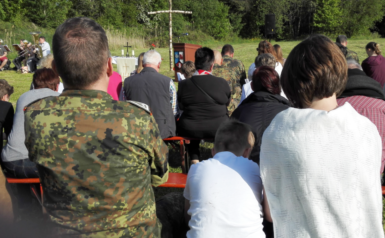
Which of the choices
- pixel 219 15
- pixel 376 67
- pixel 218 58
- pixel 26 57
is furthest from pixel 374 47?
pixel 219 15

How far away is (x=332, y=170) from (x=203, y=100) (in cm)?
285

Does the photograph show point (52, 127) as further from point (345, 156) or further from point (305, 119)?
point (345, 156)

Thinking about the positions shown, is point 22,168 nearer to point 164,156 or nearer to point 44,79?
point 44,79

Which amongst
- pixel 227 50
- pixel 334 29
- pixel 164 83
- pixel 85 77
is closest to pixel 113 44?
pixel 227 50

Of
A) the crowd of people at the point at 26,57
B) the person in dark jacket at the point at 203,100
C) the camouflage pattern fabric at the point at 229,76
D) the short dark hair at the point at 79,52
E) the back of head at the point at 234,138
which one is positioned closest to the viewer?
the short dark hair at the point at 79,52

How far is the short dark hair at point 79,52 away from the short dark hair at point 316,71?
0.93 m

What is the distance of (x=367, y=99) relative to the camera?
2.69m

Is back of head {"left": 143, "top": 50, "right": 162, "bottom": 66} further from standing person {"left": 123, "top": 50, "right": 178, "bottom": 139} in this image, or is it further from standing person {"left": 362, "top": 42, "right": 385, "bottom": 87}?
standing person {"left": 362, "top": 42, "right": 385, "bottom": 87}

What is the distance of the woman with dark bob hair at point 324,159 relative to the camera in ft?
4.70

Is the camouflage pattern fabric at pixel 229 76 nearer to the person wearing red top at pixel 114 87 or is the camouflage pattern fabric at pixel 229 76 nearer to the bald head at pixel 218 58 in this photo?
the bald head at pixel 218 58

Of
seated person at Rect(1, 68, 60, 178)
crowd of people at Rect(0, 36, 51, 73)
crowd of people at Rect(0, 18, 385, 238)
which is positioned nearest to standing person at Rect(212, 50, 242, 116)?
seated person at Rect(1, 68, 60, 178)

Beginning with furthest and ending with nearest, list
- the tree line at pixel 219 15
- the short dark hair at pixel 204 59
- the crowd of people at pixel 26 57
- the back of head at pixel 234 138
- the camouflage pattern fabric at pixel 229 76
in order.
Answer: the tree line at pixel 219 15, the crowd of people at pixel 26 57, the camouflage pattern fabric at pixel 229 76, the short dark hair at pixel 204 59, the back of head at pixel 234 138

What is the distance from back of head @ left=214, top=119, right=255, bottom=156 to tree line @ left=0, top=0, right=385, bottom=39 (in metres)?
32.1

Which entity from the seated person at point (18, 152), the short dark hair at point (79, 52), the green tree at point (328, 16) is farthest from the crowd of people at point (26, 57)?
the green tree at point (328, 16)
